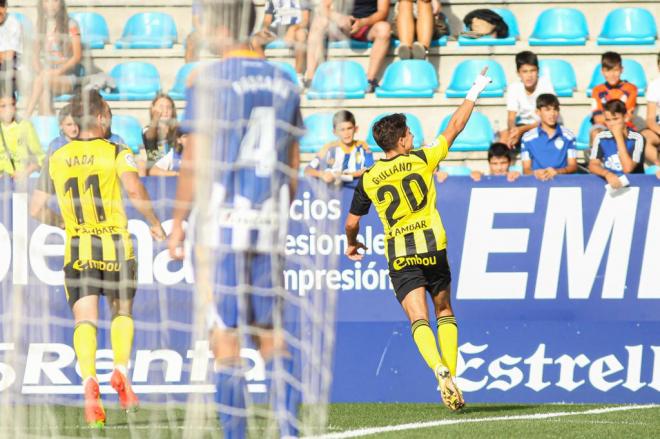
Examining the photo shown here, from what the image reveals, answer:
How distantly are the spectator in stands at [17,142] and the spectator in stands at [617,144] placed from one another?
Result: 4232 mm

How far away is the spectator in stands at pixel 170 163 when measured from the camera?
29.6ft

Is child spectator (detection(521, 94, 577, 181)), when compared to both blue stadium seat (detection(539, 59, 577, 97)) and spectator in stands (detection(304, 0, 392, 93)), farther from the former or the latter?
spectator in stands (detection(304, 0, 392, 93))

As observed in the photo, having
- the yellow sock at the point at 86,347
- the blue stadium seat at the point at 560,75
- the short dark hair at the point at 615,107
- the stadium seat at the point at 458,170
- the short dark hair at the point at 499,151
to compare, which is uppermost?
the blue stadium seat at the point at 560,75

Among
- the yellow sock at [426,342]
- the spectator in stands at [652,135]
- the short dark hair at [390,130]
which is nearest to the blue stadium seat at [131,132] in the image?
the short dark hair at [390,130]

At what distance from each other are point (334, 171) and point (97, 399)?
2800 mm

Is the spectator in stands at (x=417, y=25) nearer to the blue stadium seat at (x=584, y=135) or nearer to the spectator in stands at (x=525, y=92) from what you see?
the spectator in stands at (x=525, y=92)

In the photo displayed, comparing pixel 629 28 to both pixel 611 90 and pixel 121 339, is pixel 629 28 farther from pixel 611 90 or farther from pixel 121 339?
pixel 121 339

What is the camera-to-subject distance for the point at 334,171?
9.53 meters

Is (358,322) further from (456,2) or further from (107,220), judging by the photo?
(456,2)

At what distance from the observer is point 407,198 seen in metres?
8.16

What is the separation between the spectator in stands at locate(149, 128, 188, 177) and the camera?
9.02 metres

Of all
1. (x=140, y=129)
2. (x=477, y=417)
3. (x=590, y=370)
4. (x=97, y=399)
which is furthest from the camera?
(x=140, y=129)

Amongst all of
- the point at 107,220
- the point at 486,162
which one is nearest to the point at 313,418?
the point at 107,220

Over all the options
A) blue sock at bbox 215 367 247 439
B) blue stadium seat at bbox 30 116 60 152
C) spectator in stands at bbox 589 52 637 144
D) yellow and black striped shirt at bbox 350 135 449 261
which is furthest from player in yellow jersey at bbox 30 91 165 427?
spectator in stands at bbox 589 52 637 144
